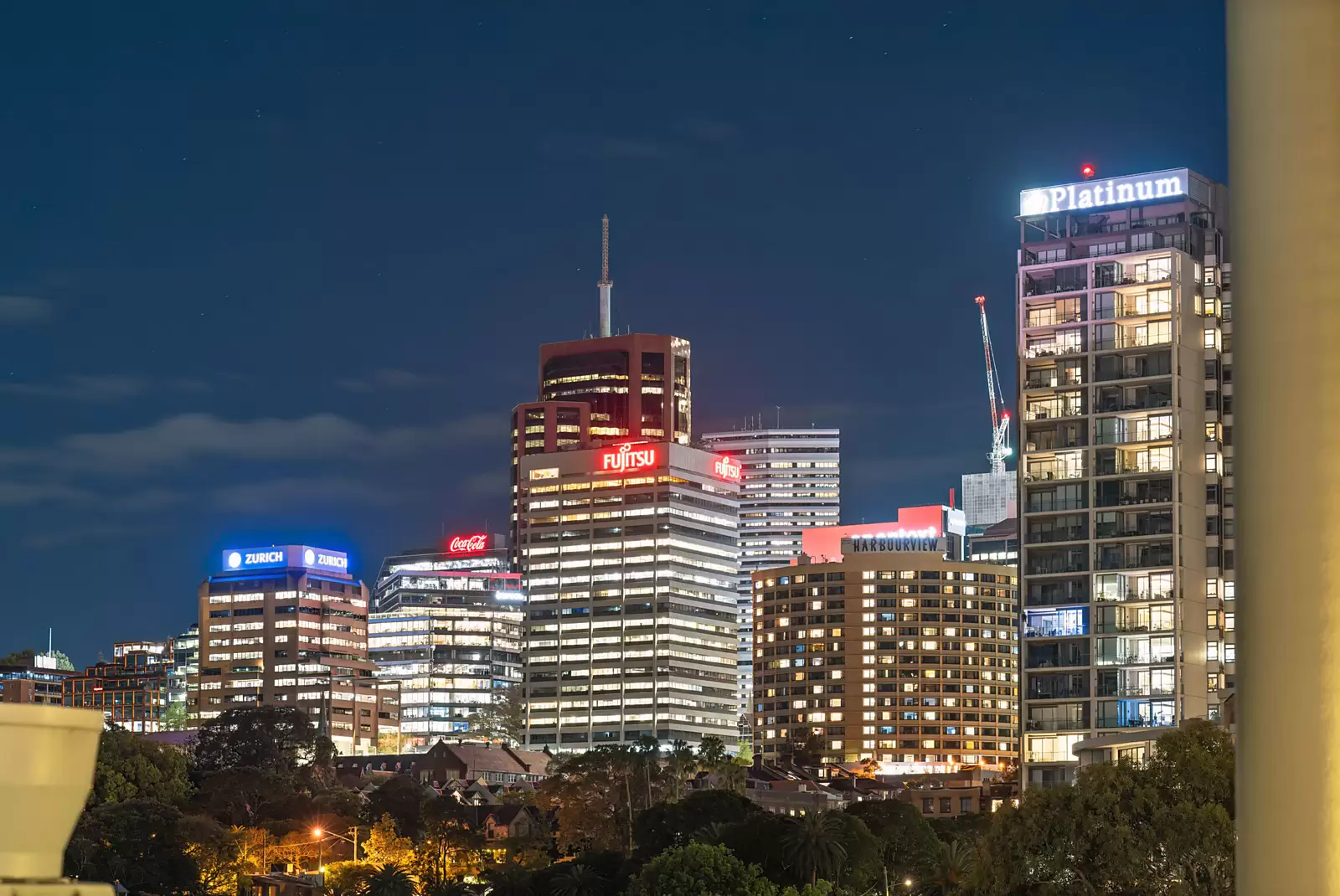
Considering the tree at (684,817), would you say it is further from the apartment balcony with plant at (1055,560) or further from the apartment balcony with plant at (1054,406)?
the apartment balcony with plant at (1054,406)

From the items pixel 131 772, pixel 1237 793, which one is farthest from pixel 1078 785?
pixel 131 772

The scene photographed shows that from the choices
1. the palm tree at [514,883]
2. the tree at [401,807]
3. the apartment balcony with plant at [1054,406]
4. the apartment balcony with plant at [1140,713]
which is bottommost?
the palm tree at [514,883]

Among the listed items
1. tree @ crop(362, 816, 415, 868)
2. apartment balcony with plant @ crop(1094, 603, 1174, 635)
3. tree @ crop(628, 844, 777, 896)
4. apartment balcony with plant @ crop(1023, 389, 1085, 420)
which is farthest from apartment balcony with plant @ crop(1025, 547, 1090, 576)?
tree @ crop(362, 816, 415, 868)

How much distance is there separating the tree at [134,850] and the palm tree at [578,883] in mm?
37272

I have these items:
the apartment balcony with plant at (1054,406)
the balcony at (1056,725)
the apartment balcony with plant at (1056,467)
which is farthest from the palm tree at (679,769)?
the apartment balcony with plant at (1054,406)

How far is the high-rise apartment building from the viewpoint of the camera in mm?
140750

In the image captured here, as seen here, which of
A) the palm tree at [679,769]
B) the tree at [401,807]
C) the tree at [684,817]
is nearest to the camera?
the tree at [684,817]

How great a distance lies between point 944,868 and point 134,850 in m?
62.9

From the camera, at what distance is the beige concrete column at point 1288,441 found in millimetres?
5977

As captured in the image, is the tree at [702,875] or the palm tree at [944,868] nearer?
the tree at [702,875]

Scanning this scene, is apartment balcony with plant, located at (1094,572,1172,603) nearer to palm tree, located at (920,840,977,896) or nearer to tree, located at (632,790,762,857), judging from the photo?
palm tree, located at (920,840,977,896)

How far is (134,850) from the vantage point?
147m

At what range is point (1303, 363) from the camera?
6.11 m

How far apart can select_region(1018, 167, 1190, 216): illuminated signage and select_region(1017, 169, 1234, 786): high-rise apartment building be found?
0.45ft
